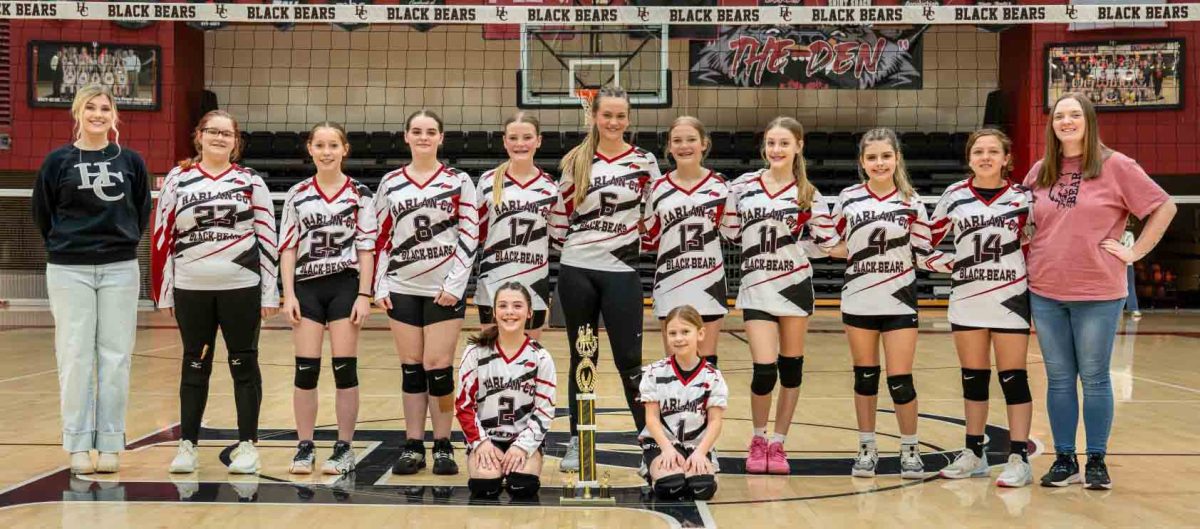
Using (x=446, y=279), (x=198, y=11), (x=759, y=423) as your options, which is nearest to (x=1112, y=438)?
(x=759, y=423)

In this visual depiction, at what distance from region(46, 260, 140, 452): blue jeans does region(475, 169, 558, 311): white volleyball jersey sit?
155 centimetres

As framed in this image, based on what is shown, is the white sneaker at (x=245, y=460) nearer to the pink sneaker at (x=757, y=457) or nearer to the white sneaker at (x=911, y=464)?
the pink sneaker at (x=757, y=457)

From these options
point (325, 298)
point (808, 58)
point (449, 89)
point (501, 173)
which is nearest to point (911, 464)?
point (501, 173)

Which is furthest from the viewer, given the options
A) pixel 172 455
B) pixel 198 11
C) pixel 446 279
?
pixel 198 11

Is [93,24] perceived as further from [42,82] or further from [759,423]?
[759,423]

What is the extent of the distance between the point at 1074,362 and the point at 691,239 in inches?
64.3

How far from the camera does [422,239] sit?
4527 millimetres

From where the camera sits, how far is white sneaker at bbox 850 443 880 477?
4.49 m

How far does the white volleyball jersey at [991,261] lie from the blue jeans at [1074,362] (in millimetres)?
100

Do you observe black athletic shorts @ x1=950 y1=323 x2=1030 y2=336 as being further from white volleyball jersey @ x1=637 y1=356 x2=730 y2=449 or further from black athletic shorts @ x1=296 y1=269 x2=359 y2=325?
black athletic shorts @ x1=296 y1=269 x2=359 y2=325

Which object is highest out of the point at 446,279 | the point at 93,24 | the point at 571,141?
the point at 93,24

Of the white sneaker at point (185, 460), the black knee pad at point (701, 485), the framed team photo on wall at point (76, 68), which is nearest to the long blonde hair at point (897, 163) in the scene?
the black knee pad at point (701, 485)

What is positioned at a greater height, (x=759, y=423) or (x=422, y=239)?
(x=422, y=239)

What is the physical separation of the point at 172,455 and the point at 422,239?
5.29 feet
